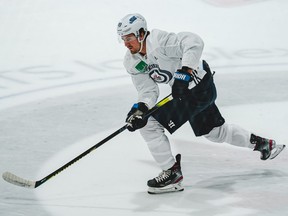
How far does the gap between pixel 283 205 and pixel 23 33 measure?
439 cm

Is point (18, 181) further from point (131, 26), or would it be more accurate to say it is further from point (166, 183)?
point (131, 26)

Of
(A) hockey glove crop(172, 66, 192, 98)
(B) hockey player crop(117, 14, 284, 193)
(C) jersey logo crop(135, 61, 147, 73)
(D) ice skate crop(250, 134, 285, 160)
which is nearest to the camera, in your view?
(A) hockey glove crop(172, 66, 192, 98)

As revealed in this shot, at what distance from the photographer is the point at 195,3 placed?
7965 mm

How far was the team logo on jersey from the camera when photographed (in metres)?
3.75

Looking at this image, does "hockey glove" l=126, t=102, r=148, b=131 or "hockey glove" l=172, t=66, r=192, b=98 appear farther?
"hockey glove" l=126, t=102, r=148, b=131

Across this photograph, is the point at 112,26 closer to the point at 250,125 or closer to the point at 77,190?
the point at 250,125

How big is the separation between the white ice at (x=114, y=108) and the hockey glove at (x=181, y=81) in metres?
0.55

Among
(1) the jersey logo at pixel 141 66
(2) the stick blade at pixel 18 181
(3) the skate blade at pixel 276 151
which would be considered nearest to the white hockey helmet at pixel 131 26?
(1) the jersey logo at pixel 141 66

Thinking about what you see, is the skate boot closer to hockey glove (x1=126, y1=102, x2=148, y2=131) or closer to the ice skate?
hockey glove (x1=126, y1=102, x2=148, y2=131)

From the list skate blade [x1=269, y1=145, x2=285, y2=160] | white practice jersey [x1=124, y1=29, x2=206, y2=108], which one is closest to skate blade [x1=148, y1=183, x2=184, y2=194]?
white practice jersey [x1=124, y1=29, x2=206, y2=108]

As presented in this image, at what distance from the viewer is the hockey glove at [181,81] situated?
3.56 meters

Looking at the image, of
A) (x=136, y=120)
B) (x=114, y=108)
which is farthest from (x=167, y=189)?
(x=114, y=108)

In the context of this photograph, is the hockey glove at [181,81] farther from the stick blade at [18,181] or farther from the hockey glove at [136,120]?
the stick blade at [18,181]

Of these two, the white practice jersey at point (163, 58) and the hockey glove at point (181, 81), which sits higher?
the white practice jersey at point (163, 58)
